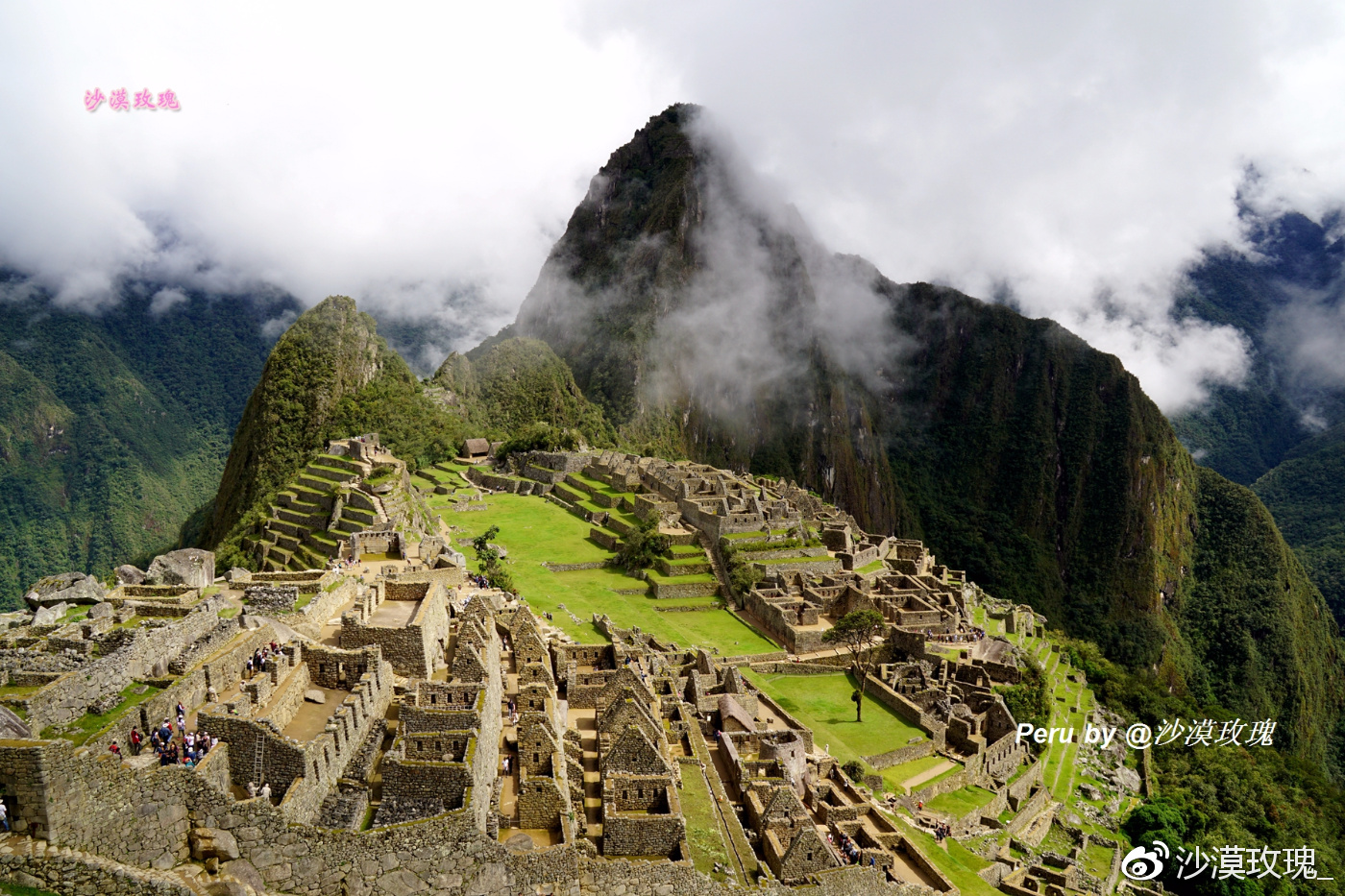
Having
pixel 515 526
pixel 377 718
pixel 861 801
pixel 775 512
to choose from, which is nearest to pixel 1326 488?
pixel 775 512

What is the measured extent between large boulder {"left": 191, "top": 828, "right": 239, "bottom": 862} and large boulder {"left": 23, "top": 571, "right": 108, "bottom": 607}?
9.89 meters

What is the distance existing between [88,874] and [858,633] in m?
33.4

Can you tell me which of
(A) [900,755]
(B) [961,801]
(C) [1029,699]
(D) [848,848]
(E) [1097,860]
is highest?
(C) [1029,699]

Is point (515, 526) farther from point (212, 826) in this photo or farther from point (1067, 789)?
point (212, 826)

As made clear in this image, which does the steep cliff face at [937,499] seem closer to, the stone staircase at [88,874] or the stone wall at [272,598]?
the stone wall at [272,598]

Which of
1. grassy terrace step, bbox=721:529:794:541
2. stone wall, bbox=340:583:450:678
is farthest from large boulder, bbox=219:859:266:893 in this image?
grassy terrace step, bbox=721:529:794:541

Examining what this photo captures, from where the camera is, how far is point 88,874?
37.1ft

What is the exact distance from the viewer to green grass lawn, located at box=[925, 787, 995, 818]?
28328 mm

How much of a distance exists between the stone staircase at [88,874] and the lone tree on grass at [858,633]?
3099 centimetres

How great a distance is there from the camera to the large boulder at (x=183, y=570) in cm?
2411

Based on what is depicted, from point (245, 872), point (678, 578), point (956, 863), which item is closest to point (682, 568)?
point (678, 578)

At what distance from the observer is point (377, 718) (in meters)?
16.1

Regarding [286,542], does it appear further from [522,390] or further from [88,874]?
[522,390]

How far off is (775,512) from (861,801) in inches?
1284
